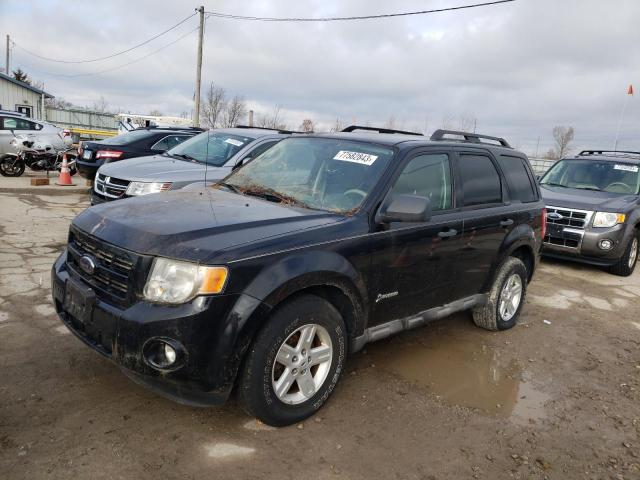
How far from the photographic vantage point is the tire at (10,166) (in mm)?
13375

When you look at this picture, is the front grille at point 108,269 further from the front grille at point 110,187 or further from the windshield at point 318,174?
the front grille at point 110,187

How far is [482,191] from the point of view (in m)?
4.52

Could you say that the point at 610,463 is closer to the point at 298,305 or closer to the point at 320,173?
the point at 298,305

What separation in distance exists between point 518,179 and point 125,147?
7414 millimetres

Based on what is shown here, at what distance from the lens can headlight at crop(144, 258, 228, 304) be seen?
2.63m

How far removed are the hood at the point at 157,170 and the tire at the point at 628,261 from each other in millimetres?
6444

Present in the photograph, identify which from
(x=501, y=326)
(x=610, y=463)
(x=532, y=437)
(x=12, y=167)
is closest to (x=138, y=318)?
(x=532, y=437)

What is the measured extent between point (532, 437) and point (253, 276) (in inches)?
83.4

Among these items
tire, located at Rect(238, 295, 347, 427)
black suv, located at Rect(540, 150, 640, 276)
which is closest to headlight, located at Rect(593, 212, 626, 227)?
black suv, located at Rect(540, 150, 640, 276)

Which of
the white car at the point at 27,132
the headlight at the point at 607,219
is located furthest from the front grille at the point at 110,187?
the white car at the point at 27,132

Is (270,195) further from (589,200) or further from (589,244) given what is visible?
(589,200)

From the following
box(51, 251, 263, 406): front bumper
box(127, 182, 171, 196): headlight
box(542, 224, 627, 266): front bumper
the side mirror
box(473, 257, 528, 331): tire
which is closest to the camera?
box(51, 251, 263, 406): front bumper

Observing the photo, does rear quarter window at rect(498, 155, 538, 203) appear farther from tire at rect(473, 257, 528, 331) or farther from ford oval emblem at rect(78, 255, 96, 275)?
ford oval emblem at rect(78, 255, 96, 275)

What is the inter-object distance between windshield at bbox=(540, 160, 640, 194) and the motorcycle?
40.6ft
